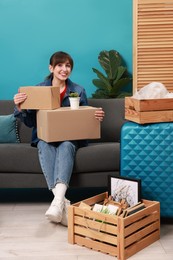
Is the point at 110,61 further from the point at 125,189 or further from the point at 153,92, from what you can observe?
the point at 125,189

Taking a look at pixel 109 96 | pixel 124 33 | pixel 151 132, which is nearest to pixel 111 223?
pixel 151 132

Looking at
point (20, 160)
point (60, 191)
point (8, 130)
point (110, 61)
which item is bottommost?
point (60, 191)

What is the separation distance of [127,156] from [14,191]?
1.24 meters

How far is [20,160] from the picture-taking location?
10.1ft

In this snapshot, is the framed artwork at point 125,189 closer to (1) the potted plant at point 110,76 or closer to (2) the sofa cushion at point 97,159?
(2) the sofa cushion at point 97,159

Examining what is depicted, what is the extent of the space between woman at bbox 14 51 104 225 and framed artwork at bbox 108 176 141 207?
294 mm

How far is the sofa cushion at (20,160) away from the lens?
306 cm

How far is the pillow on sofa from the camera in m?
3.40

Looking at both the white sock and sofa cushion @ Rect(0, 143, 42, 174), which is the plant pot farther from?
the white sock

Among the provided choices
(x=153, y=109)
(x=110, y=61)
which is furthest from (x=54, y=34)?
(x=153, y=109)

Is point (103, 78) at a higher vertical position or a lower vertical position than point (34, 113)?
higher

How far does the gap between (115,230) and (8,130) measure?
55.5 inches

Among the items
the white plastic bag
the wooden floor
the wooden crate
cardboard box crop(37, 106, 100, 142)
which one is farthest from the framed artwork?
the white plastic bag

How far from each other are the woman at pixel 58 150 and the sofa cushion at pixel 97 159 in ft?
0.23
